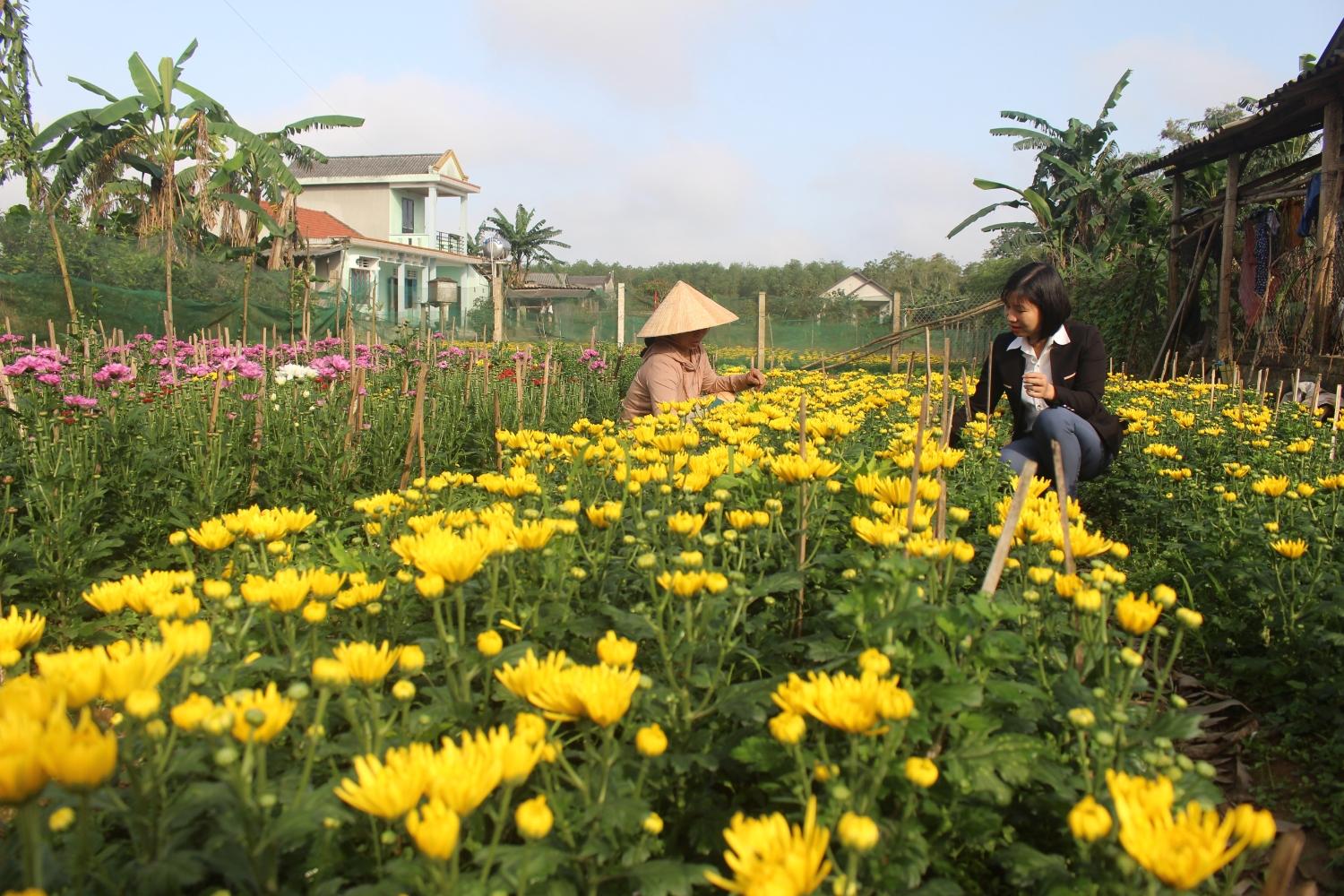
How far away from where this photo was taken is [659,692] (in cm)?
134

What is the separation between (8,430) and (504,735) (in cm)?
387

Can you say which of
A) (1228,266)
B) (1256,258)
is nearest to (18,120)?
(1228,266)

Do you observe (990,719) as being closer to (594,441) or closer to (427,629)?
(427,629)

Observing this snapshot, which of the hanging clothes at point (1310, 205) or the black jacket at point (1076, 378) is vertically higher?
the hanging clothes at point (1310, 205)

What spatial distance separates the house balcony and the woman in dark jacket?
30413 millimetres

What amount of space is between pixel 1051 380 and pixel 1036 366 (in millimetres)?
96

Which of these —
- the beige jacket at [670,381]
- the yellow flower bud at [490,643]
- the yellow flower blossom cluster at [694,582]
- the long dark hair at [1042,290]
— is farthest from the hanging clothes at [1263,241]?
the yellow flower bud at [490,643]

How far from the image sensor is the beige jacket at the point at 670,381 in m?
4.48

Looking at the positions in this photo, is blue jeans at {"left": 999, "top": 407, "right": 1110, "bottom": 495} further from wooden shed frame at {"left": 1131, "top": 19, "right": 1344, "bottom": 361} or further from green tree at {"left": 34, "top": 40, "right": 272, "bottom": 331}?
green tree at {"left": 34, "top": 40, "right": 272, "bottom": 331}

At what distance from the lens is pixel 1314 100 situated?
7449mm

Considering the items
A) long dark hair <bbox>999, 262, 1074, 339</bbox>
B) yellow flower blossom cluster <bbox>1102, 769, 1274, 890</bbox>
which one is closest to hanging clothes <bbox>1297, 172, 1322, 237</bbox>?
long dark hair <bbox>999, 262, 1074, 339</bbox>

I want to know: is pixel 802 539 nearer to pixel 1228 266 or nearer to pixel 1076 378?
pixel 1076 378

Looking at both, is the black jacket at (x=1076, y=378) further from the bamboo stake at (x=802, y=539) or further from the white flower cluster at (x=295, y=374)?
the white flower cluster at (x=295, y=374)

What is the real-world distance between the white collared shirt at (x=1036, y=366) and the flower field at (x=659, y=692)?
3.19 ft
